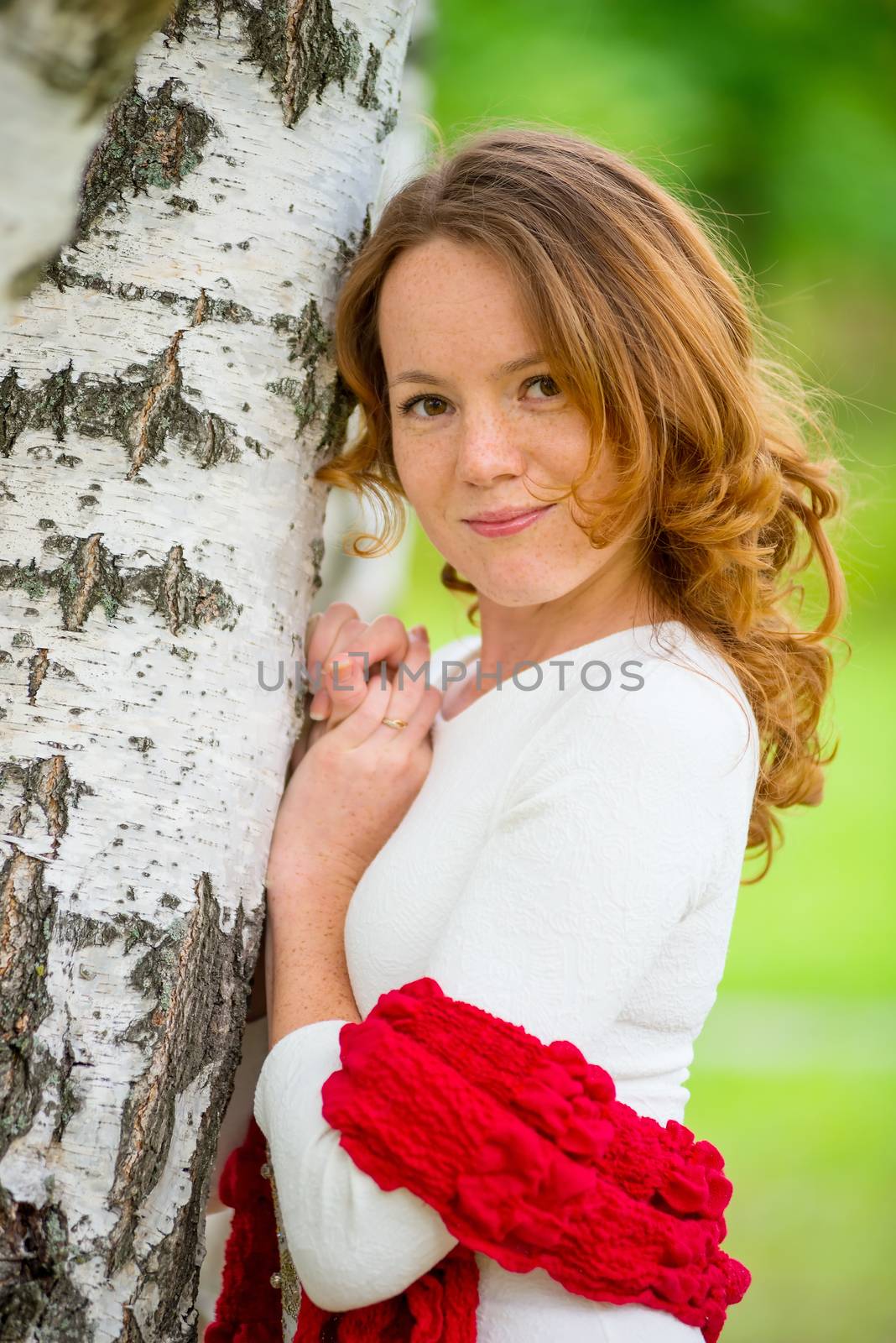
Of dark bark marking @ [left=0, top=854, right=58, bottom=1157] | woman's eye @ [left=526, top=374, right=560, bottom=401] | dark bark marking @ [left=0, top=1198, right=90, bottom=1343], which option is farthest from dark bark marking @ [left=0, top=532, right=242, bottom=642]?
dark bark marking @ [left=0, top=1198, right=90, bottom=1343]

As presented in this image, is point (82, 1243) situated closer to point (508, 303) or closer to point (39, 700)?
point (39, 700)

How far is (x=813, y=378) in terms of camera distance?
13.3 feet

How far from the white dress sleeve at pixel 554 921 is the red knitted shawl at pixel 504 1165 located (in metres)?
0.03

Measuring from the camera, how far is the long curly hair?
1307 millimetres

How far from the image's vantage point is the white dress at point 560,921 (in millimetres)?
1078

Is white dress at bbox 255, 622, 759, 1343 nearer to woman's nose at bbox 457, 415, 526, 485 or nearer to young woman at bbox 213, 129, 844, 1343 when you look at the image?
young woman at bbox 213, 129, 844, 1343

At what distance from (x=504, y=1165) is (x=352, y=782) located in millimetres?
532

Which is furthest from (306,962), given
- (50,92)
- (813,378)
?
(813,378)

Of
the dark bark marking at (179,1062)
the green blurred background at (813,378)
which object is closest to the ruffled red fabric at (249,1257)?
the dark bark marking at (179,1062)

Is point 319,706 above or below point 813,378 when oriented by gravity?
below

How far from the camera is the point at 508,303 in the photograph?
1.30 meters

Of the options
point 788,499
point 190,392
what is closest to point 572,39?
point 788,499

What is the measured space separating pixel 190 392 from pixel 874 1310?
3275 millimetres

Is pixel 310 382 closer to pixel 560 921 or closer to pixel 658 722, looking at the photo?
pixel 658 722
